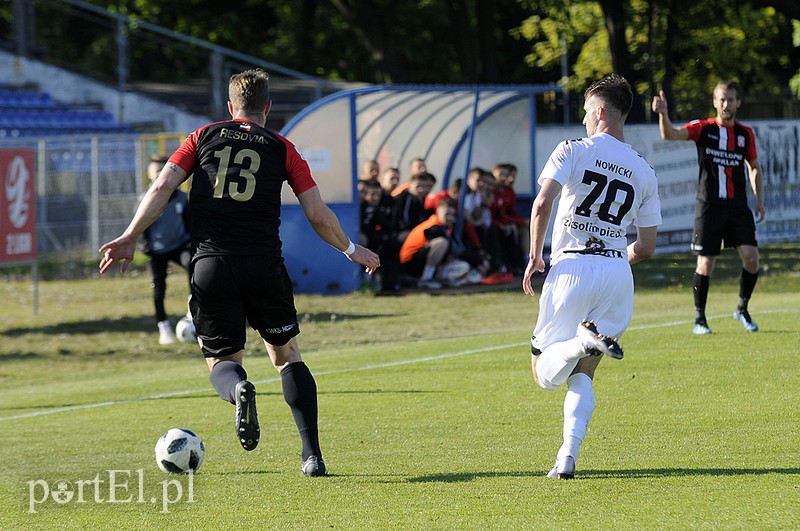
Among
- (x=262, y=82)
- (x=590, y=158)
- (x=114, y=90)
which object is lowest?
(x=590, y=158)

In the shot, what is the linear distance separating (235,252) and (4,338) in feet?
33.6

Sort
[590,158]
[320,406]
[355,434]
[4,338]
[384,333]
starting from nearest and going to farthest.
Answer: [590,158] < [355,434] < [320,406] < [384,333] < [4,338]

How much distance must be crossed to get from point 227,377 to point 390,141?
54.1 ft

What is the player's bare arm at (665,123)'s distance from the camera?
891 cm

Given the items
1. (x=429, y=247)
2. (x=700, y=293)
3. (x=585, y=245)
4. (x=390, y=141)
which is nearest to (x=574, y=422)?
(x=585, y=245)

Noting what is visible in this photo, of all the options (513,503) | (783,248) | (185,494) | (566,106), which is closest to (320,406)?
(185,494)

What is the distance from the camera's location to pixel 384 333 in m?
14.4

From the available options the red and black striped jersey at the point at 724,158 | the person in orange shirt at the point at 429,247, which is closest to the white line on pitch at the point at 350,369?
the red and black striped jersey at the point at 724,158

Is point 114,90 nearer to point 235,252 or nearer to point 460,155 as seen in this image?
point 460,155

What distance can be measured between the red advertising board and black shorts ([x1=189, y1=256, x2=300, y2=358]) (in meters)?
11.7

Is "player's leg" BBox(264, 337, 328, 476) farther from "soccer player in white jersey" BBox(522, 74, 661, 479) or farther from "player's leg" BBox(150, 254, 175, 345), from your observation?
"player's leg" BBox(150, 254, 175, 345)

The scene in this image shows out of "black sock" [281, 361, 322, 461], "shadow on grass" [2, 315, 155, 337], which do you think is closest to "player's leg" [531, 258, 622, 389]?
"black sock" [281, 361, 322, 461]

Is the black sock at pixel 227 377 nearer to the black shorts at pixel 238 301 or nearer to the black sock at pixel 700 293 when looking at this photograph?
the black shorts at pixel 238 301

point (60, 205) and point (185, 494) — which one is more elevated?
point (60, 205)
